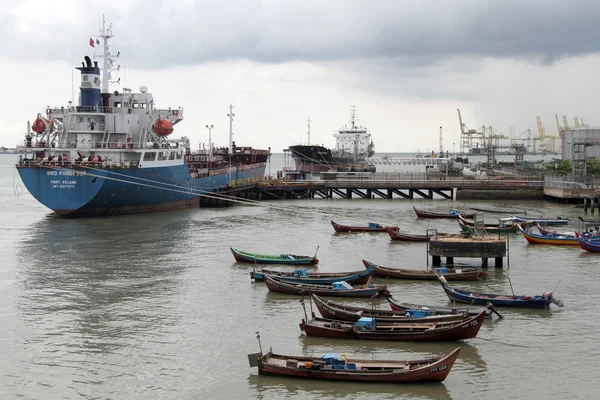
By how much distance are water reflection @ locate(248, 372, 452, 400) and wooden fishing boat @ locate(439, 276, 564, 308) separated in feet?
30.9

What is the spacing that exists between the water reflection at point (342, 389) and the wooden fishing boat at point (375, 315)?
14.9ft

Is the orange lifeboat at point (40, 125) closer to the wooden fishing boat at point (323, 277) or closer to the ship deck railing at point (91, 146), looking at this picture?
the ship deck railing at point (91, 146)

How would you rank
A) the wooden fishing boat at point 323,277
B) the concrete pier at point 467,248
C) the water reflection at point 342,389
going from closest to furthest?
the water reflection at point 342,389, the wooden fishing boat at point 323,277, the concrete pier at point 467,248

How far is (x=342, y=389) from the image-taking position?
76.3 feet

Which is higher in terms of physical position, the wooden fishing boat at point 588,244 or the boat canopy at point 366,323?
the wooden fishing boat at point 588,244

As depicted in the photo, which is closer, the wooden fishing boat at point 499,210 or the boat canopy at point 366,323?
the boat canopy at point 366,323

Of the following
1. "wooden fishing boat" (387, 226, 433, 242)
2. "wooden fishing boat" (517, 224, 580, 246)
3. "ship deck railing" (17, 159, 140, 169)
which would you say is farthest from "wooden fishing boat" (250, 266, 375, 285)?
"ship deck railing" (17, 159, 140, 169)

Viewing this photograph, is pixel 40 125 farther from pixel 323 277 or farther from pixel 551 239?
pixel 551 239

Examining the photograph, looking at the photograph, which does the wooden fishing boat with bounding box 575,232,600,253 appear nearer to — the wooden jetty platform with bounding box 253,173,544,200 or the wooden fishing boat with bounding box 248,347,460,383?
the wooden fishing boat with bounding box 248,347,460,383

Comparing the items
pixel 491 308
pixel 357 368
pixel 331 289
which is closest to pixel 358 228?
pixel 331 289

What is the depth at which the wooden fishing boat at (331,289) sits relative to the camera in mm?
33969

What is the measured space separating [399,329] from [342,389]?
16.6 feet

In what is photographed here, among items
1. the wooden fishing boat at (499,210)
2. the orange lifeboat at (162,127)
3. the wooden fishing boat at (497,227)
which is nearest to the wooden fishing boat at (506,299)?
the wooden fishing boat at (497,227)

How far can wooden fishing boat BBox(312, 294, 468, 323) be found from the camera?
2784 cm
